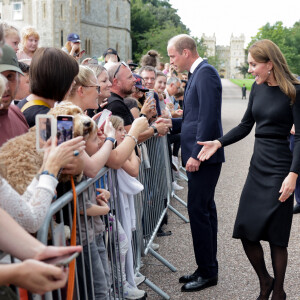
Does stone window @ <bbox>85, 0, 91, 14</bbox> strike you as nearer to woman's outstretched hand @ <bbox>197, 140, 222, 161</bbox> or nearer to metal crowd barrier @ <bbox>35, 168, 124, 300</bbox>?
woman's outstretched hand @ <bbox>197, 140, 222, 161</bbox>

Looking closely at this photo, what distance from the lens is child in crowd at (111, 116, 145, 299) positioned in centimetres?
377

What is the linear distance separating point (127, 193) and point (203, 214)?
97 centimetres

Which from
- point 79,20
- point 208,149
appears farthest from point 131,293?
point 79,20

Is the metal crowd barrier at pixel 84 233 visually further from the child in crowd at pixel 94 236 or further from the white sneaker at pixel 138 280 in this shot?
the white sneaker at pixel 138 280

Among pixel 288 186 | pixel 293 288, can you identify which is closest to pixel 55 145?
pixel 288 186

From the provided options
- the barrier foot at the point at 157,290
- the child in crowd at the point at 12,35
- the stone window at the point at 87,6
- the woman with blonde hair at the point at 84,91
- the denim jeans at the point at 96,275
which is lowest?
the barrier foot at the point at 157,290

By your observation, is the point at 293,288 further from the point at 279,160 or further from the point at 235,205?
the point at 235,205

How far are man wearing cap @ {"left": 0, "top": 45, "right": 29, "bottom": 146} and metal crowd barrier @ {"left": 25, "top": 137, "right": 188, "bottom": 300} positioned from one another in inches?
21.0

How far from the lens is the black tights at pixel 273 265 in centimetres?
377

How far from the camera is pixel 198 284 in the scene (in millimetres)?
4445

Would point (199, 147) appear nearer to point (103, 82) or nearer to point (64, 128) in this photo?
point (103, 82)

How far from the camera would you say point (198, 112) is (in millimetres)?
4461

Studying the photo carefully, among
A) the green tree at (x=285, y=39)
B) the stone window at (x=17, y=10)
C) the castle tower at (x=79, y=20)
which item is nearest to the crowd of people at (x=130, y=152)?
the castle tower at (x=79, y=20)

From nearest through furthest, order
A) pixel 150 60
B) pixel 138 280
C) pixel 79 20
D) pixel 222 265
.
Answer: pixel 138 280, pixel 222 265, pixel 150 60, pixel 79 20
